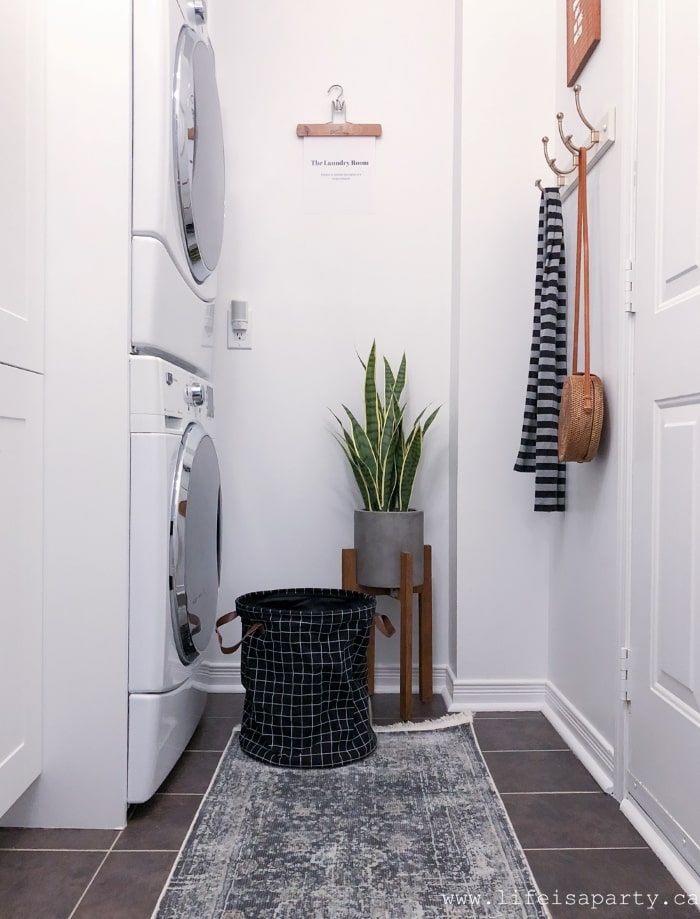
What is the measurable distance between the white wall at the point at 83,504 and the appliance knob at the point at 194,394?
0.26 meters

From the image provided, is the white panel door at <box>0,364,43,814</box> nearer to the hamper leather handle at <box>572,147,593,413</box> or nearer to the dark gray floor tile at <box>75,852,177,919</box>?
the dark gray floor tile at <box>75,852,177,919</box>

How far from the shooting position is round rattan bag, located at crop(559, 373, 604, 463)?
1.63 meters

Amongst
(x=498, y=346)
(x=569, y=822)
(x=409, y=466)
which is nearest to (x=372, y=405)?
(x=409, y=466)

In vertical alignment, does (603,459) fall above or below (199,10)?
below

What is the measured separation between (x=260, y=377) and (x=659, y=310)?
1249mm

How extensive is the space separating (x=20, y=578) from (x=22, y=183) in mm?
712

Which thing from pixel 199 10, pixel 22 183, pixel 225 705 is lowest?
pixel 225 705

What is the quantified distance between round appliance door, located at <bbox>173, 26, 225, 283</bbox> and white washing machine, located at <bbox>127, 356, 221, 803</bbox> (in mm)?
326

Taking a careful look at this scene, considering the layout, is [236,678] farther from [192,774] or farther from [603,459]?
[603,459]

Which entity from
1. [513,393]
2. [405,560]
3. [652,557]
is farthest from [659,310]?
[405,560]

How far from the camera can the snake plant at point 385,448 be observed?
7.02 feet

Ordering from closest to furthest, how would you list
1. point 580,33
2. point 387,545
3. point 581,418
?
1. point 581,418
2. point 580,33
3. point 387,545

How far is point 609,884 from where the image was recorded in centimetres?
124

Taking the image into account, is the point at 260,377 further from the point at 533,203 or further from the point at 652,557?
the point at 652,557
